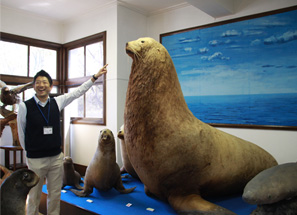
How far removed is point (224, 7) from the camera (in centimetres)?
402

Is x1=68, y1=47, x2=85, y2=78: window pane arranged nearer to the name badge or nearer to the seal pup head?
the name badge

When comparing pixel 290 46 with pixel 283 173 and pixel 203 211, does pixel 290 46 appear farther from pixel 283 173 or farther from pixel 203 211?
pixel 203 211

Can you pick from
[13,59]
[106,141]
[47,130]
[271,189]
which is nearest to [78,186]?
[106,141]

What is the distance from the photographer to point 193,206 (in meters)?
2.12

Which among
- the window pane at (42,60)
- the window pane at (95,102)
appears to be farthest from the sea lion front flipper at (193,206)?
the window pane at (42,60)

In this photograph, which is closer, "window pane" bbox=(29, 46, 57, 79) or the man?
the man

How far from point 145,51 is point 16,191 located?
1423mm

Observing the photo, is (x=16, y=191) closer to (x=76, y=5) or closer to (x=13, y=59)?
(x=76, y=5)

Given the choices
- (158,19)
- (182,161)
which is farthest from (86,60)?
(182,161)

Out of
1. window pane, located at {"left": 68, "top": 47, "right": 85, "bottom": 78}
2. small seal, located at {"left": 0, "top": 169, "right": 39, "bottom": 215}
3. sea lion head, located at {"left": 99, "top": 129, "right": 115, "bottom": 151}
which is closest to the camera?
small seal, located at {"left": 0, "top": 169, "right": 39, "bottom": 215}

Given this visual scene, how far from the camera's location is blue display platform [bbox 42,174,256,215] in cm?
237

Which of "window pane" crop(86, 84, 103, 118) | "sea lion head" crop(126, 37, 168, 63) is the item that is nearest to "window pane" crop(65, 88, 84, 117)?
"window pane" crop(86, 84, 103, 118)

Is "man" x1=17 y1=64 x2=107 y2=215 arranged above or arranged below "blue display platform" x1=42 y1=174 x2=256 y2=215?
above

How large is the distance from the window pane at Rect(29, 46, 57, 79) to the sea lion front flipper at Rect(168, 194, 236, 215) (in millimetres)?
4606
